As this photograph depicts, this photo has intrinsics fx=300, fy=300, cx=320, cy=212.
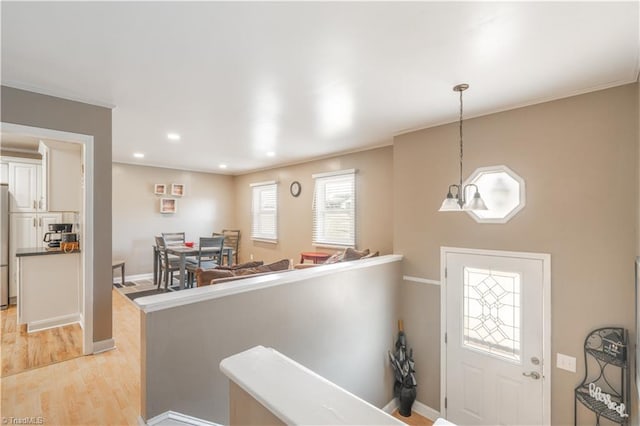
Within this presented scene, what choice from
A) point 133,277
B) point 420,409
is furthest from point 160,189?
point 420,409

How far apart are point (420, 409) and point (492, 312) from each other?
4.77 feet

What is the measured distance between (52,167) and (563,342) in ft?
18.5

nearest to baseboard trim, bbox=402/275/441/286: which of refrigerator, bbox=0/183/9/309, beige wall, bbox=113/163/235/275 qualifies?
beige wall, bbox=113/163/235/275

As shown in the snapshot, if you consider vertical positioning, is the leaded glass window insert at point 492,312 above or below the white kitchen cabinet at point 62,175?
below

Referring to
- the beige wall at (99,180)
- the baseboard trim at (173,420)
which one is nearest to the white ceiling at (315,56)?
the beige wall at (99,180)

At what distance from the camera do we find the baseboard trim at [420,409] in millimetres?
3342

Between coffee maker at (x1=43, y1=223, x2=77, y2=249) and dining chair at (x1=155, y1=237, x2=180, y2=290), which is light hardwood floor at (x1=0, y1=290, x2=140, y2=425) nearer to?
coffee maker at (x1=43, y1=223, x2=77, y2=249)

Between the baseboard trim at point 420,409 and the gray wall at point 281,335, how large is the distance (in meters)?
0.09

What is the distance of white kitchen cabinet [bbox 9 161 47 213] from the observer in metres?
4.55

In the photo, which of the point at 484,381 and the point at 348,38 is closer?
the point at 348,38

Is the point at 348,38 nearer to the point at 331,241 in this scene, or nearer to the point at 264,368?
the point at 264,368

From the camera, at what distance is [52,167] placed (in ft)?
11.8

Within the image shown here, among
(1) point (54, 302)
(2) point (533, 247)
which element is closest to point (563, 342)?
(2) point (533, 247)

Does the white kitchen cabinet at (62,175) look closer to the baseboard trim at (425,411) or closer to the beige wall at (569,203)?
the beige wall at (569,203)
